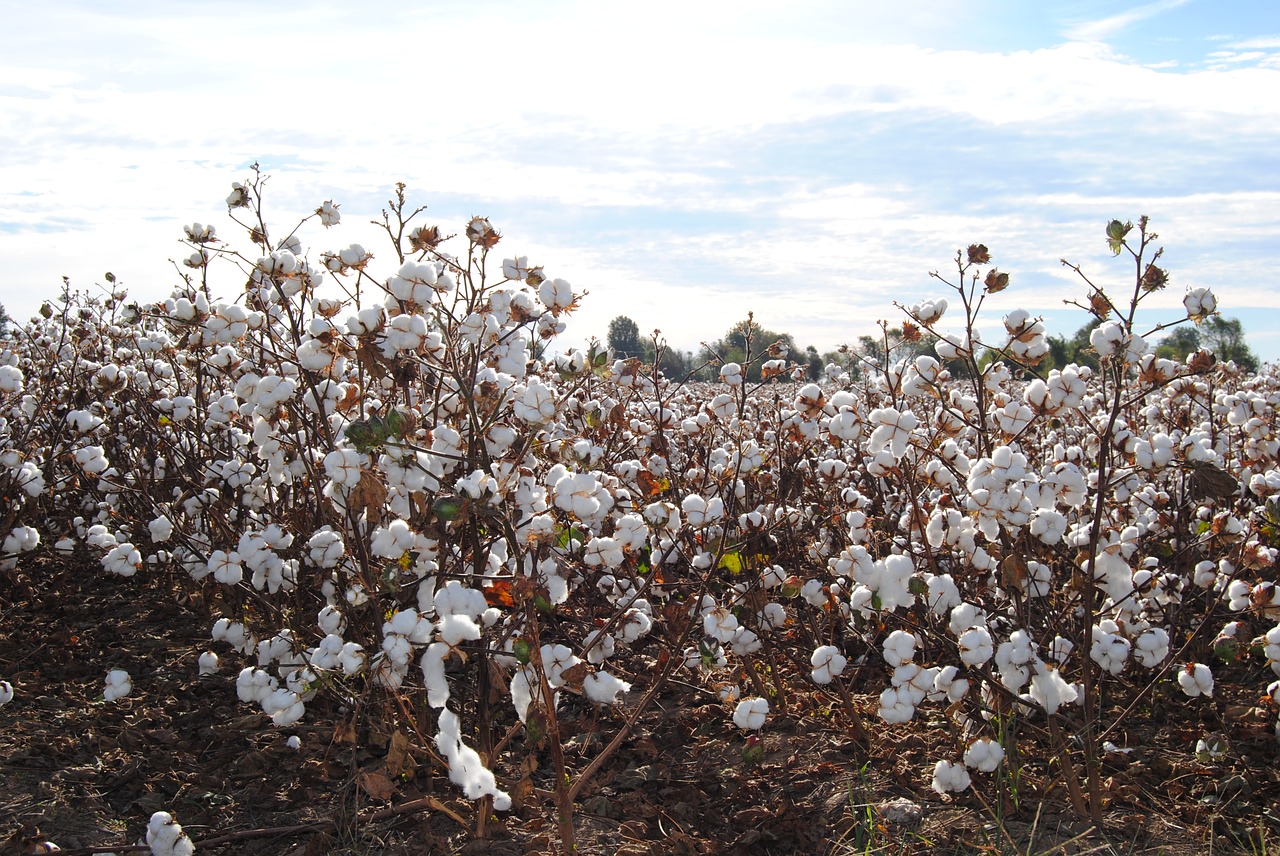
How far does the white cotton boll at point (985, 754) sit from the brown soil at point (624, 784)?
0.16m

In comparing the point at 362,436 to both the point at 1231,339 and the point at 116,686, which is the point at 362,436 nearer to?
the point at 116,686

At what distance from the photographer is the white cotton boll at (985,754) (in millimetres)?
2602

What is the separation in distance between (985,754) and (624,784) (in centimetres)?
128

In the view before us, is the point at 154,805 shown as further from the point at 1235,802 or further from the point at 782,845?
the point at 1235,802

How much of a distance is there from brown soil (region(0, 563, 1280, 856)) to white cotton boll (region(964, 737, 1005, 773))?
16cm

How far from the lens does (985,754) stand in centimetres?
261

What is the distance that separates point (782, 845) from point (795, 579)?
32.8 inches

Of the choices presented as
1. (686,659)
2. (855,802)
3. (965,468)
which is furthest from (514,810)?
(965,468)

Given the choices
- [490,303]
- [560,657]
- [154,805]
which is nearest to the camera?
[560,657]

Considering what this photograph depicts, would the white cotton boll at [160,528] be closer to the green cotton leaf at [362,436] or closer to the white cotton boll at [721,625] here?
the green cotton leaf at [362,436]

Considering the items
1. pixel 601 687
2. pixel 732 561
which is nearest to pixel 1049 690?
pixel 601 687

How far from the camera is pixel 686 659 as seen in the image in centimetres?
318

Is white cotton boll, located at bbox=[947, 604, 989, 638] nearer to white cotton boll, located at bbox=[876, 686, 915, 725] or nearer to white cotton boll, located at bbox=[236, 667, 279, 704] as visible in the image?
white cotton boll, located at bbox=[876, 686, 915, 725]

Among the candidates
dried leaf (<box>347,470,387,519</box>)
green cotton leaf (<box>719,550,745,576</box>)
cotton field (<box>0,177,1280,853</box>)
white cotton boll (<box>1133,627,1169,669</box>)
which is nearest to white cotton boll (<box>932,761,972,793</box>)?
cotton field (<box>0,177,1280,853</box>)
